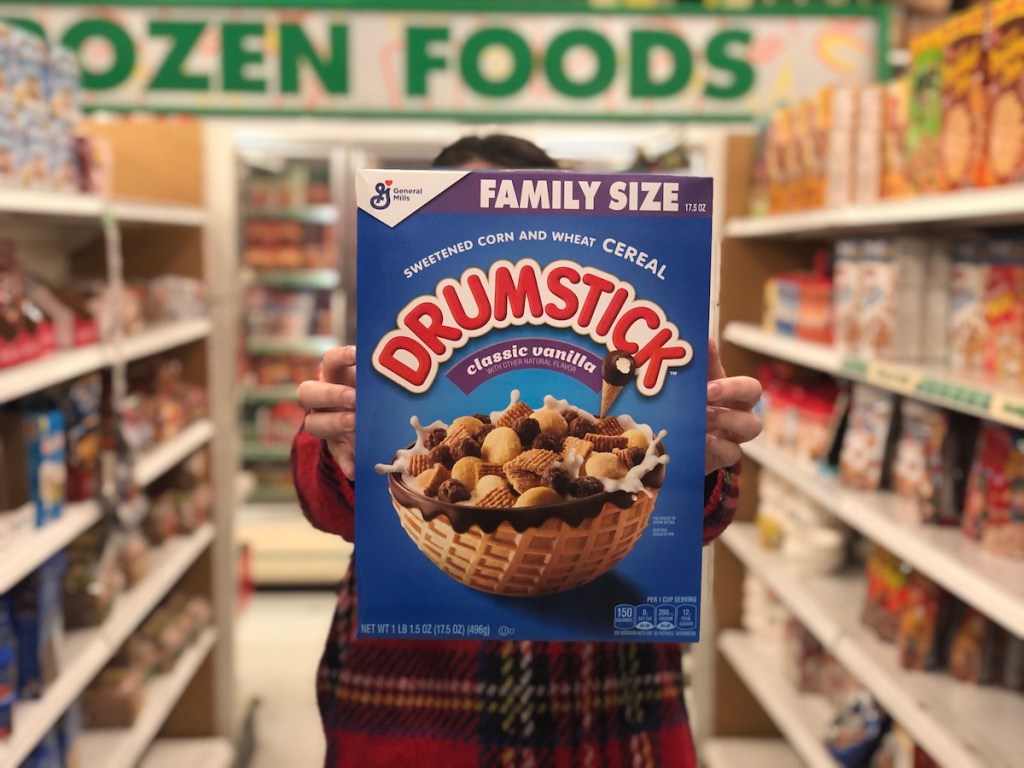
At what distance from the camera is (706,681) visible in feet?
11.4

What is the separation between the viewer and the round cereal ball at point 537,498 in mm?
877

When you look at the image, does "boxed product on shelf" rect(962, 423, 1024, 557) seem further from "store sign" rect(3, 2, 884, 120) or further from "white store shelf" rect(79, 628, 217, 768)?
"store sign" rect(3, 2, 884, 120)

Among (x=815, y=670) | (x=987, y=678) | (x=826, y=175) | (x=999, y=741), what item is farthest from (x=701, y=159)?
(x=999, y=741)

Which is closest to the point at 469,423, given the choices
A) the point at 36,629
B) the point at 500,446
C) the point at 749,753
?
the point at 500,446

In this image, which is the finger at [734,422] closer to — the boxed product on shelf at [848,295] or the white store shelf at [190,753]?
the boxed product on shelf at [848,295]

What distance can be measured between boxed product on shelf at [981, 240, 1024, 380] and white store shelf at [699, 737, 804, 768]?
1799 mm

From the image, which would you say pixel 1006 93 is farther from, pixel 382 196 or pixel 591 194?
pixel 382 196

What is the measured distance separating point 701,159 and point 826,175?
961 mm

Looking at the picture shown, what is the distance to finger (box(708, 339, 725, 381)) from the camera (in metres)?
0.96

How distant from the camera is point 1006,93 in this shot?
5.82 feet

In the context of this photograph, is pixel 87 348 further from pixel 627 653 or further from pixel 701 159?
pixel 701 159

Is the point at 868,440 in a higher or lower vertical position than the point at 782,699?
higher

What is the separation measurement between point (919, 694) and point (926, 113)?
1.16 metres

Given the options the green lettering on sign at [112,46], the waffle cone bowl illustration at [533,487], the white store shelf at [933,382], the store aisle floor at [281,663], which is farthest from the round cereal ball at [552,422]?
the green lettering on sign at [112,46]
